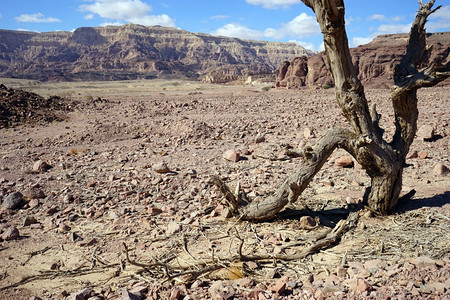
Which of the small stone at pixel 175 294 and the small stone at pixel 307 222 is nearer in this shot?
the small stone at pixel 175 294

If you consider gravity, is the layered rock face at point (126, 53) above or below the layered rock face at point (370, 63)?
above

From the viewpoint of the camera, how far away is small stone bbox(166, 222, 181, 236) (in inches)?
162

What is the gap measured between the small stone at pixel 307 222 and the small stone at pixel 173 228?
145 centimetres

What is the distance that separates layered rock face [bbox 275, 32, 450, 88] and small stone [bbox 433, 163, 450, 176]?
23.6 metres

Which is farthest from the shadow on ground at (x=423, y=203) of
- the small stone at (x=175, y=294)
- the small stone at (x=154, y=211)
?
the small stone at (x=154, y=211)

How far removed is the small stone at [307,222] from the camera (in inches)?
157

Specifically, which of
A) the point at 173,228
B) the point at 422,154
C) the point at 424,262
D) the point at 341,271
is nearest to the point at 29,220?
the point at 173,228

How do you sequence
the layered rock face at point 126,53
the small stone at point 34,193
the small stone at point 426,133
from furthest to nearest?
the layered rock face at point 126,53 < the small stone at point 426,133 < the small stone at point 34,193

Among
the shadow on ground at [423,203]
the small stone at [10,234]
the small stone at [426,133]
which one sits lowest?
the small stone at [10,234]

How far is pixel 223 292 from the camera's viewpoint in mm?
2789

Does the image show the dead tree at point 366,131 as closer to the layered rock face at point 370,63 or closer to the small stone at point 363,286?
the small stone at point 363,286

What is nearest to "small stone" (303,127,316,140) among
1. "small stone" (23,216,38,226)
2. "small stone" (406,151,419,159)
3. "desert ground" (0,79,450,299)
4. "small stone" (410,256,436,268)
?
"desert ground" (0,79,450,299)

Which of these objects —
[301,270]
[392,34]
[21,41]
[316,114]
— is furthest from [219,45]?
[301,270]

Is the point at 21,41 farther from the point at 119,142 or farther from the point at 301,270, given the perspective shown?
the point at 301,270
